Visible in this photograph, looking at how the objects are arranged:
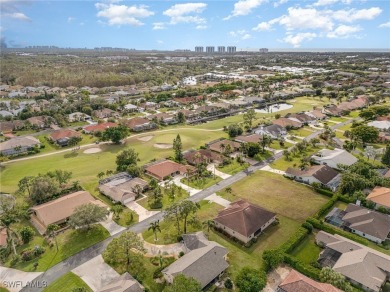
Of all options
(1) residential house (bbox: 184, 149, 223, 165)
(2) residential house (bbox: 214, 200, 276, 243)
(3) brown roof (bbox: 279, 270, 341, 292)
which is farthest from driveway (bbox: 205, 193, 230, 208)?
(3) brown roof (bbox: 279, 270, 341, 292)

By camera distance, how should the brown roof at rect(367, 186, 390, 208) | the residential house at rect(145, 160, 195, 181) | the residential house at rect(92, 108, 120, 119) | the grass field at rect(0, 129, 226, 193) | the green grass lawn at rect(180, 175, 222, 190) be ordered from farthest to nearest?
the residential house at rect(92, 108, 120, 119)
the grass field at rect(0, 129, 226, 193)
the residential house at rect(145, 160, 195, 181)
the green grass lawn at rect(180, 175, 222, 190)
the brown roof at rect(367, 186, 390, 208)

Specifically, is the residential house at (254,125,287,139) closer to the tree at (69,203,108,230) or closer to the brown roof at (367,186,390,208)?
the brown roof at (367,186,390,208)

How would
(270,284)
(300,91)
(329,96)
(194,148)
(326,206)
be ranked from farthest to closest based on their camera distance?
(300,91) → (329,96) → (194,148) → (326,206) → (270,284)

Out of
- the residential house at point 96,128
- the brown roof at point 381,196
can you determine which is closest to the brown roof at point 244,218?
the brown roof at point 381,196

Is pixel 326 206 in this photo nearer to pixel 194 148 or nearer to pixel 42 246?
pixel 194 148

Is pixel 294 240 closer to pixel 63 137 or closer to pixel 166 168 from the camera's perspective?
pixel 166 168

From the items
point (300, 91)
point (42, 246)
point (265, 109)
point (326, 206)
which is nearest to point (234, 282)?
point (326, 206)
